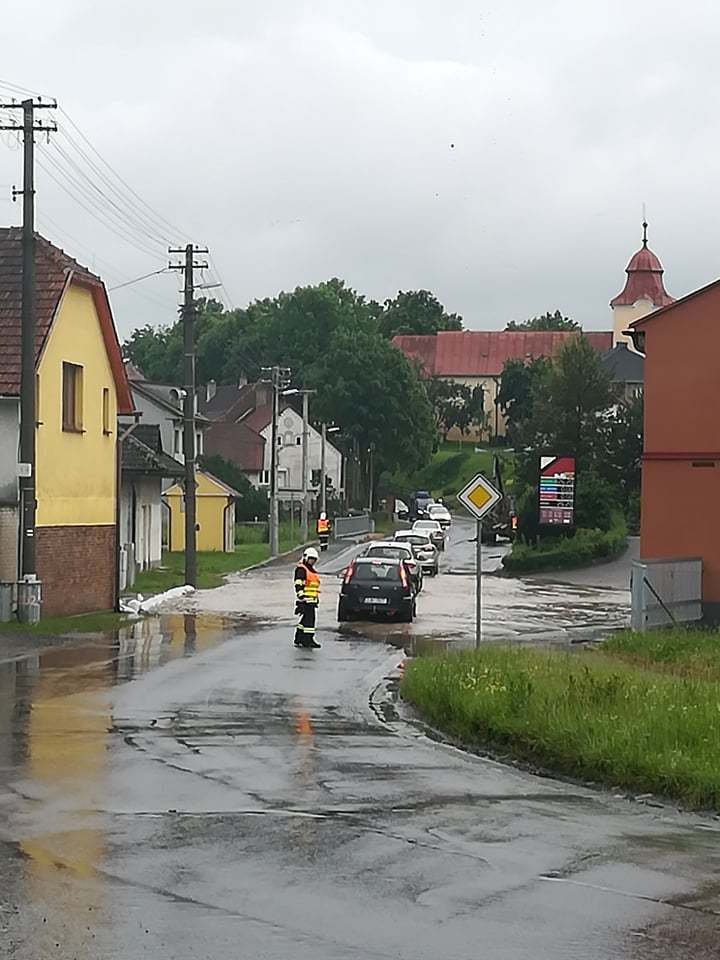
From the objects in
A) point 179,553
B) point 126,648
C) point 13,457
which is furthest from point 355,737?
point 179,553

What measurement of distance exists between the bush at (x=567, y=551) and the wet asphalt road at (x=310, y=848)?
4750 centimetres

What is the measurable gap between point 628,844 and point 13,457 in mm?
23068

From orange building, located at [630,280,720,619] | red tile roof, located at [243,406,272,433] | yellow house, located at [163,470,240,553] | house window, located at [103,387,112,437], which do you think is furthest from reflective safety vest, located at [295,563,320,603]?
red tile roof, located at [243,406,272,433]

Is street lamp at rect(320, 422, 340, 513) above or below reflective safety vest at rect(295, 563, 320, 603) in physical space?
above

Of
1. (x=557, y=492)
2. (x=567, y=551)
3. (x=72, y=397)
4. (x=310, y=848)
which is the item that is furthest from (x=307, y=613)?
(x=557, y=492)

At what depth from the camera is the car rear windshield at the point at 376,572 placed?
3703cm

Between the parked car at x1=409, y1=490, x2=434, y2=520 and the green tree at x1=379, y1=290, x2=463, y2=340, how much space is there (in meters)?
47.2

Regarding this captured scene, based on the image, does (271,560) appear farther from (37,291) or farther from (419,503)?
(419,503)

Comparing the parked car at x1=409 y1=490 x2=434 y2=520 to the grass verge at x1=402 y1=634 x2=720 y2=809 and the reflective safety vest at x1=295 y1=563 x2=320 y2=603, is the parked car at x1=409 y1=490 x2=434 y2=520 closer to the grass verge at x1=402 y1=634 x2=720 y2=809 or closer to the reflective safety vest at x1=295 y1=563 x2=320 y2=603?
the reflective safety vest at x1=295 y1=563 x2=320 y2=603

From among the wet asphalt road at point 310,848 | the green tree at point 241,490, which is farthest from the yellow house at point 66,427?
the green tree at point 241,490

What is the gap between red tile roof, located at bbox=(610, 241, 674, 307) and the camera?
150 metres

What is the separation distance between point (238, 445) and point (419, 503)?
1390 centimetres

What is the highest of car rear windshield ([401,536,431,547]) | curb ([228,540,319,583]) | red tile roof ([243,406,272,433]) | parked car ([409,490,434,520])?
red tile roof ([243,406,272,433])

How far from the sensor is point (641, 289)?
5935 inches
